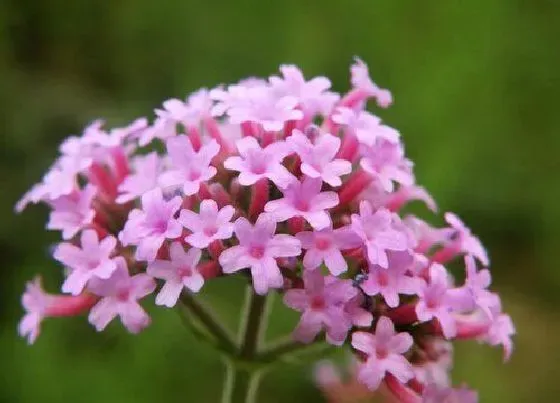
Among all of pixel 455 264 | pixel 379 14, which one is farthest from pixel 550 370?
pixel 379 14

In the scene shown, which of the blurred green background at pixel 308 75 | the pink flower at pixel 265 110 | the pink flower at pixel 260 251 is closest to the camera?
the pink flower at pixel 260 251

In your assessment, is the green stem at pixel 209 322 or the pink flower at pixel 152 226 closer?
the pink flower at pixel 152 226

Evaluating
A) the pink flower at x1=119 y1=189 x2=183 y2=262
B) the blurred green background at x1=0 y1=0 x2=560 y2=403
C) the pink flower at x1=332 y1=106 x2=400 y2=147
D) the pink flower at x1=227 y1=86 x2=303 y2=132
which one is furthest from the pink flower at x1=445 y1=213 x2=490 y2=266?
the blurred green background at x1=0 y1=0 x2=560 y2=403

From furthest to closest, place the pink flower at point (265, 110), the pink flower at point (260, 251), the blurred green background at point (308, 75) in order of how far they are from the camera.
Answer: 1. the blurred green background at point (308, 75)
2. the pink flower at point (265, 110)
3. the pink flower at point (260, 251)

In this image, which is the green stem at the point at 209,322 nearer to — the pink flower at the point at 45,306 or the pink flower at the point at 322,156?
the pink flower at the point at 45,306

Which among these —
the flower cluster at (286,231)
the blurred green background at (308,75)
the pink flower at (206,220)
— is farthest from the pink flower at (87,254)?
the blurred green background at (308,75)

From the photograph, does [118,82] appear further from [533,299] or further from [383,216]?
[383,216]

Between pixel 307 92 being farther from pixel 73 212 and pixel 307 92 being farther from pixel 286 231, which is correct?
pixel 73 212
